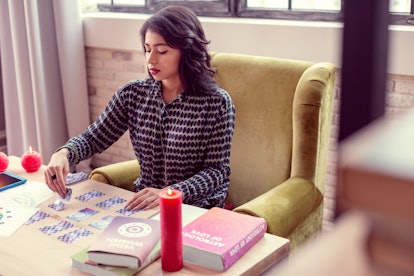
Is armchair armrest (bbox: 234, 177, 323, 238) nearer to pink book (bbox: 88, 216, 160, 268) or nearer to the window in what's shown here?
pink book (bbox: 88, 216, 160, 268)

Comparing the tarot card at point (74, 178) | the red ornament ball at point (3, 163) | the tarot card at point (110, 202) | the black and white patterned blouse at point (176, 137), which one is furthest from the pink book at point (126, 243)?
the red ornament ball at point (3, 163)

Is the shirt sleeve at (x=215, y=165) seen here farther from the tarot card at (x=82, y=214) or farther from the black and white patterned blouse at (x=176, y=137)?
the tarot card at (x=82, y=214)

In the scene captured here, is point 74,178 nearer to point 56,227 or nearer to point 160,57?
point 56,227

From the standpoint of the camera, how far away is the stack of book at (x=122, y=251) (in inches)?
44.9

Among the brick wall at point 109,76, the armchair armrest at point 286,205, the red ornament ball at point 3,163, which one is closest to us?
the armchair armrest at point 286,205

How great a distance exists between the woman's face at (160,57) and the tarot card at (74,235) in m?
0.61

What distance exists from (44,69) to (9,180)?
1.45 meters

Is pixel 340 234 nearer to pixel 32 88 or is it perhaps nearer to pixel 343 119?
pixel 343 119

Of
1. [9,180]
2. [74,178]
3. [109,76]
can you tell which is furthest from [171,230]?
[109,76]

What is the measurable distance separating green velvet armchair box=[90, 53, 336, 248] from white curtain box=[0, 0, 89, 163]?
1.22 m

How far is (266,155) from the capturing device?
6.53 ft

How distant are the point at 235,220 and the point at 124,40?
1.89 m

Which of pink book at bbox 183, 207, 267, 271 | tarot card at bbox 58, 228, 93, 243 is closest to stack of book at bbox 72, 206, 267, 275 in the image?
pink book at bbox 183, 207, 267, 271

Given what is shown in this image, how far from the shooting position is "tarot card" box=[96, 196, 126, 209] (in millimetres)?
1584
